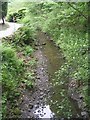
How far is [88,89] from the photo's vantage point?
6.45 metres

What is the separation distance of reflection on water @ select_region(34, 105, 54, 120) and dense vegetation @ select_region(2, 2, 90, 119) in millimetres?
769

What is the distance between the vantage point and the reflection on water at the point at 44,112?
6230 millimetres

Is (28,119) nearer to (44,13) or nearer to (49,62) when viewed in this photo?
(49,62)

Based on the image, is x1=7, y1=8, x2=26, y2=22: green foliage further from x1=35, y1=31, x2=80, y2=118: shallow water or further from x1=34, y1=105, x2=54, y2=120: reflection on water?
x1=34, y1=105, x2=54, y2=120: reflection on water

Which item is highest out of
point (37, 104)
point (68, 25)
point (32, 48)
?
point (68, 25)

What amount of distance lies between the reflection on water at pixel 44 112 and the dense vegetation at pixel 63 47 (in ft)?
2.52

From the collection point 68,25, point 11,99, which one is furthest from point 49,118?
point 68,25

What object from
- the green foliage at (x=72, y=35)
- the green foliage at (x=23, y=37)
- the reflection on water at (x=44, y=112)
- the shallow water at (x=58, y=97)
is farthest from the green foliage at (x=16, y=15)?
the reflection on water at (x=44, y=112)

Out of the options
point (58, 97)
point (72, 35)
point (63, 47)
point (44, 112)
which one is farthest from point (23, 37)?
point (44, 112)

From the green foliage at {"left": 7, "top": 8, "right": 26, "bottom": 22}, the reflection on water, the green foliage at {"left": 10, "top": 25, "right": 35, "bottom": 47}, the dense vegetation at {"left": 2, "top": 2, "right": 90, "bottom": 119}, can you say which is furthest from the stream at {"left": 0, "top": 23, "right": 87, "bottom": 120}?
the green foliage at {"left": 7, "top": 8, "right": 26, "bottom": 22}

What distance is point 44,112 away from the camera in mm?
6418

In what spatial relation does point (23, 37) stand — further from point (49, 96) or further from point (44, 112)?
point (44, 112)

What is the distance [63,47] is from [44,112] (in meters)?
4.66

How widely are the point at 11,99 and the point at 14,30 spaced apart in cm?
629
